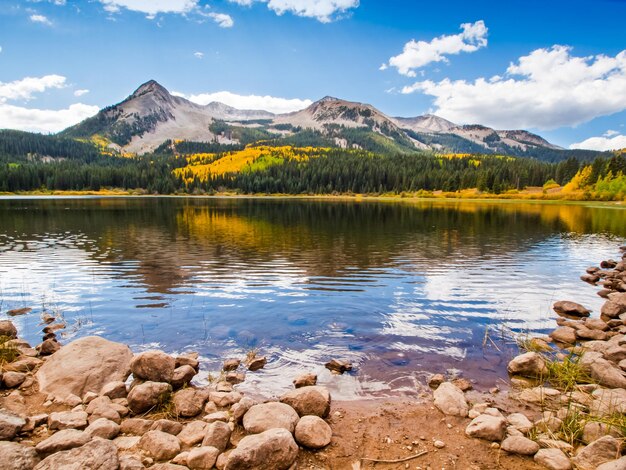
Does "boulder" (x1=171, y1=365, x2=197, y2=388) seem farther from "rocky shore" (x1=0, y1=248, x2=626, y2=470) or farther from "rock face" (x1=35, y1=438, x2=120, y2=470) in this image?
"rock face" (x1=35, y1=438, x2=120, y2=470)

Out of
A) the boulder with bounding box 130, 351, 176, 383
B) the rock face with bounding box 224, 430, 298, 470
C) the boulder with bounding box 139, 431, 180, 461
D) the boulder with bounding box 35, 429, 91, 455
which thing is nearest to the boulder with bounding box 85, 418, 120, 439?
the boulder with bounding box 35, 429, 91, 455

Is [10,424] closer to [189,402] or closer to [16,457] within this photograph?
[16,457]

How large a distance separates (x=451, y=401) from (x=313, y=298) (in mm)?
12384

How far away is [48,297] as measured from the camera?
21.9 m

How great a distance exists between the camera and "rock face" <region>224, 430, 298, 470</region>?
23.3ft

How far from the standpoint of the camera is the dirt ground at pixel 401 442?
25.4 feet

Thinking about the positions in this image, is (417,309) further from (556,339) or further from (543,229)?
(543,229)

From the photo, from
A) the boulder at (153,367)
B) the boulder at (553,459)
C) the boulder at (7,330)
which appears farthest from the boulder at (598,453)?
the boulder at (7,330)

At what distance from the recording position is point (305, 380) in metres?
11.5

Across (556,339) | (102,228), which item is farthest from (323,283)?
(102,228)

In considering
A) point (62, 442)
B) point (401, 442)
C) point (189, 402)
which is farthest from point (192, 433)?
point (401, 442)

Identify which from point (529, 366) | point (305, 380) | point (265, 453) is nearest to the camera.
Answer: point (265, 453)

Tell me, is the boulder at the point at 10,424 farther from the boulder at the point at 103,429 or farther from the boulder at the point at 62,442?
the boulder at the point at 103,429

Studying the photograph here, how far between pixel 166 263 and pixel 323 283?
14604mm
